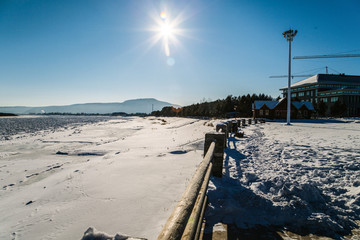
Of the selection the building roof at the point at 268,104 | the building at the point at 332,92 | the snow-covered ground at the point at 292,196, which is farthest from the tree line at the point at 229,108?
the snow-covered ground at the point at 292,196

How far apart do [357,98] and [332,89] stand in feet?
31.0

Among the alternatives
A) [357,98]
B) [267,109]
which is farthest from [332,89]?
[267,109]

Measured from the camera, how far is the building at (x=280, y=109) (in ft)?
134

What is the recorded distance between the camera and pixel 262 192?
362cm

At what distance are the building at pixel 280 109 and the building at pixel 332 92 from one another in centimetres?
2443

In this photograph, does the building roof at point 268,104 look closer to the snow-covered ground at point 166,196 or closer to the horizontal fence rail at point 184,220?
the snow-covered ground at point 166,196

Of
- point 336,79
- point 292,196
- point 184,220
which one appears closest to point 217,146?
point 292,196

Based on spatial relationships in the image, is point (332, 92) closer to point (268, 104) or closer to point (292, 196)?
point (268, 104)

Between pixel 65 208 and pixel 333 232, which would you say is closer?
pixel 333 232

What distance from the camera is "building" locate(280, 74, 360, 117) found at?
192ft

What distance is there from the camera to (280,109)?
41219mm

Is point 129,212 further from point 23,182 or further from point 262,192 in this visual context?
point 23,182

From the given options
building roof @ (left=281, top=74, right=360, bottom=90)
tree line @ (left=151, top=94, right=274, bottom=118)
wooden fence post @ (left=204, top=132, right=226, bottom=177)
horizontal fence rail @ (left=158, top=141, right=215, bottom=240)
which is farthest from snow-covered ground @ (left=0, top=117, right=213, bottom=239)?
building roof @ (left=281, top=74, right=360, bottom=90)

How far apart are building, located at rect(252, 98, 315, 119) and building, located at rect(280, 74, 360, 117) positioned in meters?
24.4
